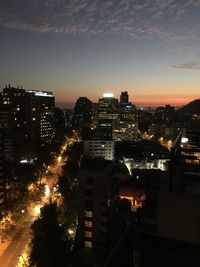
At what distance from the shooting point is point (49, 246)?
10695 millimetres

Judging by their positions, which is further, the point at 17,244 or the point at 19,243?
the point at 19,243

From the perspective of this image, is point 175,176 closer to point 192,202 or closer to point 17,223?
point 192,202

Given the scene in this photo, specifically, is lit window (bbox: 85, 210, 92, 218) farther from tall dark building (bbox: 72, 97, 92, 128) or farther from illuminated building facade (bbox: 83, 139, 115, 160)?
tall dark building (bbox: 72, 97, 92, 128)

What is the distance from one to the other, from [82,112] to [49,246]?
65.7 metres

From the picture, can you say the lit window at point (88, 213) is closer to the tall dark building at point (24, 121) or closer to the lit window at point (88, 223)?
the lit window at point (88, 223)

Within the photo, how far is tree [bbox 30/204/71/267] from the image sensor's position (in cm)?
988

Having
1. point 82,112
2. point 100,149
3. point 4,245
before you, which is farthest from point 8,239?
point 82,112

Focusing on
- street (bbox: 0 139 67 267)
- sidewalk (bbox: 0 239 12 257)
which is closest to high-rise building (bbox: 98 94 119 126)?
street (bbox: 0 139 67 267)

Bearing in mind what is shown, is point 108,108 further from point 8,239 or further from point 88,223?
point 88,223

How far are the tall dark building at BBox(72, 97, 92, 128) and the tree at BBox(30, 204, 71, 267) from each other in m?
60.3

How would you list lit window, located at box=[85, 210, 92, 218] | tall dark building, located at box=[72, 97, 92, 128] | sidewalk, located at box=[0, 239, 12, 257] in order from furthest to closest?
tall dark building, located at box=[72, 97, 92, 128] < sidewalk, located at box=[0, 239, 12, 257] < lit window, located at box=[85, 210, 92, 218]

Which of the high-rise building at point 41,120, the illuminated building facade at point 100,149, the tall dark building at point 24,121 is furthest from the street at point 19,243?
the high-rise building at point 41,120

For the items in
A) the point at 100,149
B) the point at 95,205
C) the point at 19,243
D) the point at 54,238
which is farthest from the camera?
the point at 100,149

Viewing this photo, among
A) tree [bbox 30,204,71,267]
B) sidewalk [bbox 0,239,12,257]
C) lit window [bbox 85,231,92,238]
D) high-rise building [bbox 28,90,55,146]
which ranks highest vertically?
high-rise building [bbox 28,90,55,146]
